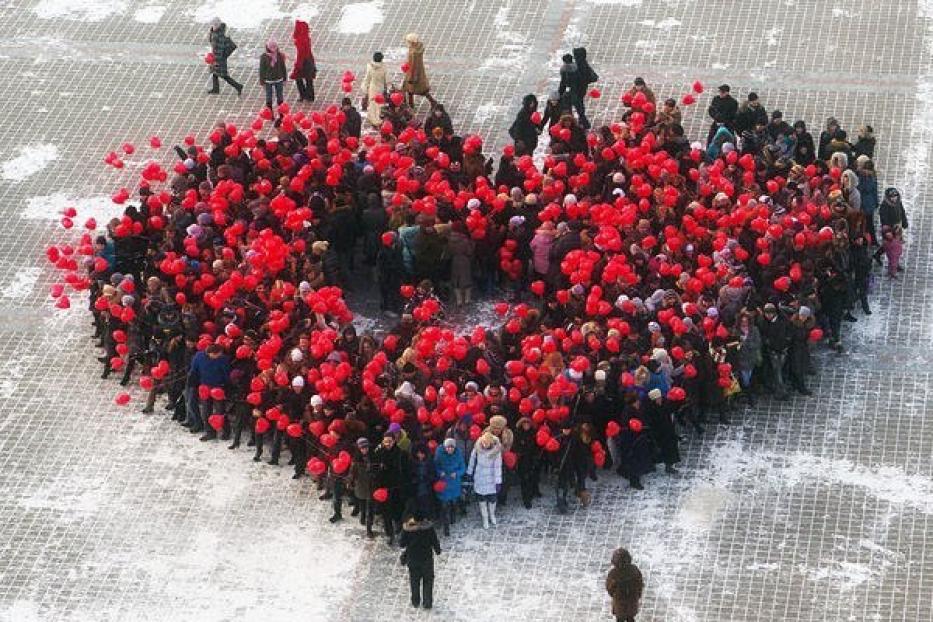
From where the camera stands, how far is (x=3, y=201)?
30219 mm

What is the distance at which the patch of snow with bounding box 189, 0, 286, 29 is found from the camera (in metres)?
34.4

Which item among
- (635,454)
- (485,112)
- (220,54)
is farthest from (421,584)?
(220,54)

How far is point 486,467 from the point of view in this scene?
23344 mm

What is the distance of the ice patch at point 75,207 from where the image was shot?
2967 cm

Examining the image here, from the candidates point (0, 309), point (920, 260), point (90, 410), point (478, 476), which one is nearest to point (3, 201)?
point (0, 309)

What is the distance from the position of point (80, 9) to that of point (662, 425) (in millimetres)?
15270

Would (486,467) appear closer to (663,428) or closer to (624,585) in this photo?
(663,428)

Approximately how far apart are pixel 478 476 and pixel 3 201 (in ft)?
33.2

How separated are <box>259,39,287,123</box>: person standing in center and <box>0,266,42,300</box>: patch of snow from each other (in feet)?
16.0

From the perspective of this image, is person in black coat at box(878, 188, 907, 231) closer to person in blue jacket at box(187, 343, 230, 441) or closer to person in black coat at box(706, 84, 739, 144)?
person in black coat at box(706, 84, 739, 144)

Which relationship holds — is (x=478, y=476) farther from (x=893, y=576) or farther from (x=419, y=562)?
(x=893, y=576)

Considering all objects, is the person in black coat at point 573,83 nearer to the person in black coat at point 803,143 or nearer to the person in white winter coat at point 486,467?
the person in black coat at point 803,143

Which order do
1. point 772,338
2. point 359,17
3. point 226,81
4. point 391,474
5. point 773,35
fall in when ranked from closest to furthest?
point 391,474, point 772,338, point 226,81, point 773,35, point 359,17

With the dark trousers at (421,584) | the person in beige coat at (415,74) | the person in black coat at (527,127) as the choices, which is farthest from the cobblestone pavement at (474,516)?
the person in black coat at (527,127)
